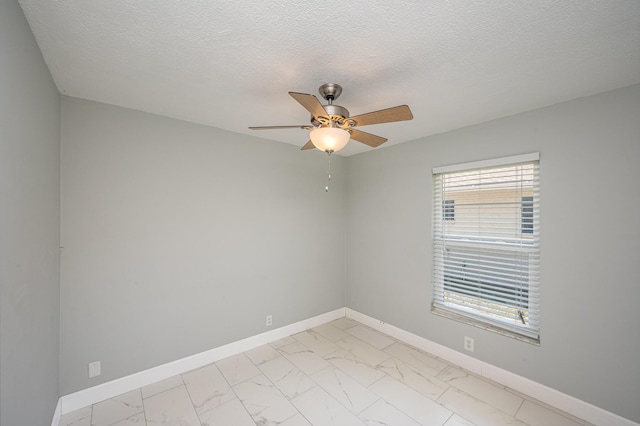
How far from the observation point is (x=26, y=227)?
4.23ft

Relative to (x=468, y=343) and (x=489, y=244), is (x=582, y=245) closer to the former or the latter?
(x=489, y=244)

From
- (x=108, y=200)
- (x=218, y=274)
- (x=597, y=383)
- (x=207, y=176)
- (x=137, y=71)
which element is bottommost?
(x=597, y=383)

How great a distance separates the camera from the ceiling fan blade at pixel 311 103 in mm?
1379

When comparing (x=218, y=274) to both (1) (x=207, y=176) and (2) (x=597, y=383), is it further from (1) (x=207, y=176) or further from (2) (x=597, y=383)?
(2) (x=597, y=383)

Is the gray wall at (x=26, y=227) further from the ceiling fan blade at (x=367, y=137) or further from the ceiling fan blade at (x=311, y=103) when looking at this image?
the ceiling fan blade at (x=367, y=137)

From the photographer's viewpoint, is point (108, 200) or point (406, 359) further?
point (406, 359)

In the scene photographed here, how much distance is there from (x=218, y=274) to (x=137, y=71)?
1920 mm

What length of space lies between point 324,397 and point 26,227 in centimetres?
231

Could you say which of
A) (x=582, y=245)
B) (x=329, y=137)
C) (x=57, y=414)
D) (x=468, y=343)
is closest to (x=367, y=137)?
(x=329, y=137)

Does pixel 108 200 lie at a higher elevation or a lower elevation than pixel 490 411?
higher

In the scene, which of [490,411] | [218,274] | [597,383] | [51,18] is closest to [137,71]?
[51,18]

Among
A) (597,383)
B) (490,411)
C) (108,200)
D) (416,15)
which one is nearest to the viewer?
(416,15)

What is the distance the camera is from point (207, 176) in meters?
2.70

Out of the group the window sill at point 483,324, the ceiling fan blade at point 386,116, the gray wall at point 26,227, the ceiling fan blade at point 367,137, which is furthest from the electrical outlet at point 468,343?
the gray wall at point 26,227
